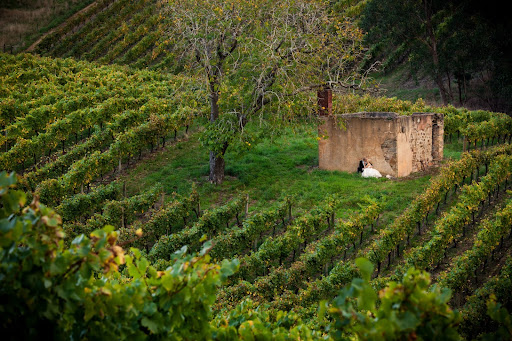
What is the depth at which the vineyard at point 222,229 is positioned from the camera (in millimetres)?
3951

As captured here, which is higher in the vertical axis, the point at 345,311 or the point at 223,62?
the point at 223,62

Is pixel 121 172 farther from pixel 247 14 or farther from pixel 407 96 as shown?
pixel 407 96

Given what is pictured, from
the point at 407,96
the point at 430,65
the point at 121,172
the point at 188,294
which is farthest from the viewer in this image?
the point at 407,96

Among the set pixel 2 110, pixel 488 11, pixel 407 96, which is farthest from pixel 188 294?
pixel 407 96

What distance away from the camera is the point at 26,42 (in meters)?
50.9

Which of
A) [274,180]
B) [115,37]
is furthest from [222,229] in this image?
[115,37]

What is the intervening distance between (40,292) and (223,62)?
56.7 ft

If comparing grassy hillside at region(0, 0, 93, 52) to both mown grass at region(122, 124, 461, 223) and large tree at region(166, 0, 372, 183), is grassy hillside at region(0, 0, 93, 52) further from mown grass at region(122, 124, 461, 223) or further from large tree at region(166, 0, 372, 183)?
large tree at region(166, 0, 372, 183)

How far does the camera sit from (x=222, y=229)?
16.6 meters

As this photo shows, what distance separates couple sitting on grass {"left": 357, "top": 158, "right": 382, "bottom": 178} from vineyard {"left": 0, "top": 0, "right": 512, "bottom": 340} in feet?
1.48

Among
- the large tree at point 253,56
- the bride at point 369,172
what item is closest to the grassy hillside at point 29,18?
the large tree at point 253,56

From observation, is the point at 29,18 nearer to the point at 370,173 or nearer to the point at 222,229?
the point at 370,173

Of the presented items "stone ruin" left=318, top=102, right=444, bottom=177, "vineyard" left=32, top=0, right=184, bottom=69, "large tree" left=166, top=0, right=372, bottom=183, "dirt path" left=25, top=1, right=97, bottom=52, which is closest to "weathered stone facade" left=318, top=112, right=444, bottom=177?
"stone ruin" left=318, top=102, right=444, bottom=177

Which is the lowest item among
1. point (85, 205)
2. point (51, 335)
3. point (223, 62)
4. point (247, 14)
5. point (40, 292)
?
point (85, 205)
